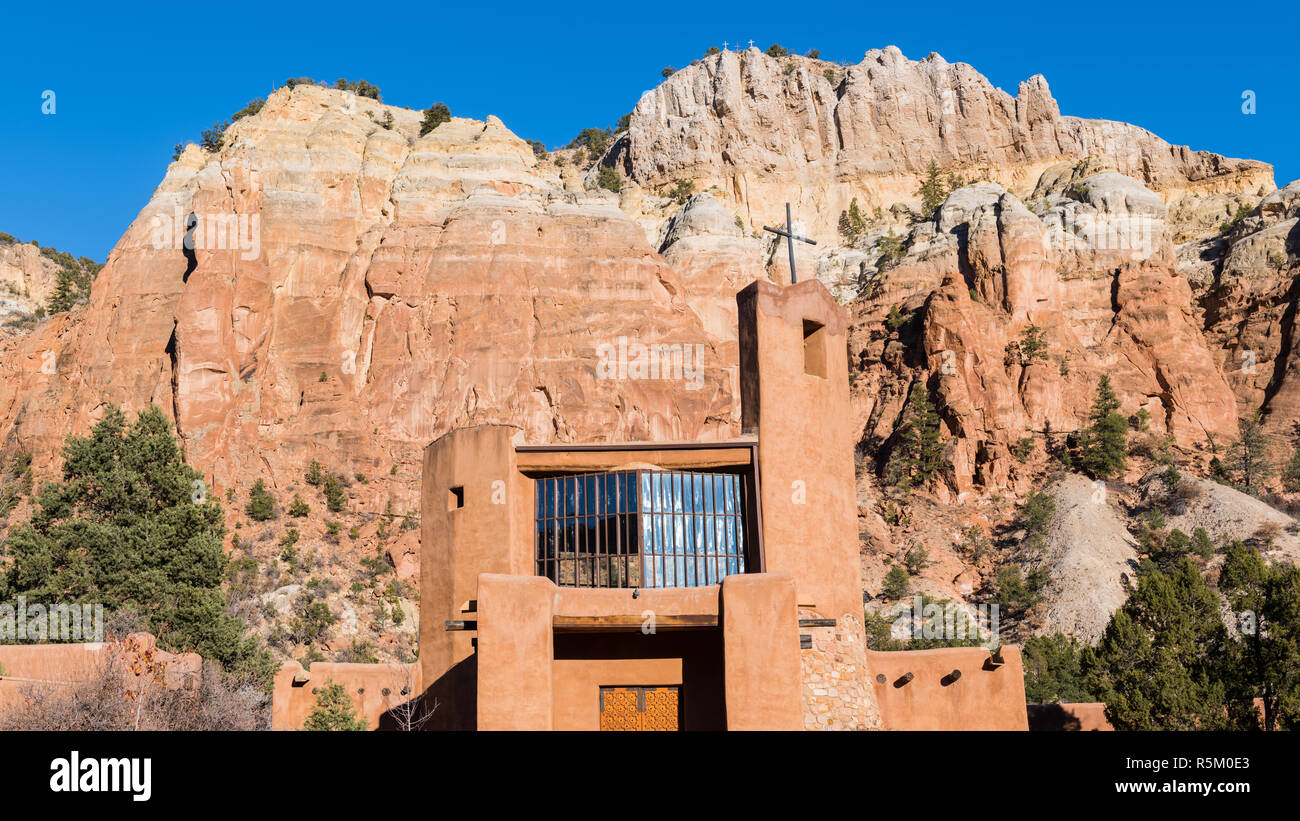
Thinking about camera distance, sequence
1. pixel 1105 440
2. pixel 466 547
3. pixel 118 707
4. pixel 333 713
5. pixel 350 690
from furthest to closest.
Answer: pixel 1105 440 < pixel 350 690 < pixel 466 547 < pixel 333 713 < pixel 118 707

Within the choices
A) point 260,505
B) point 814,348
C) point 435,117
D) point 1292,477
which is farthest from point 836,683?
point 435,117

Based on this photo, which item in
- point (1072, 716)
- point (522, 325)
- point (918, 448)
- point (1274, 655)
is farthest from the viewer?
point (522, 325)

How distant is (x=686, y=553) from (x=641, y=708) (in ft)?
10.8

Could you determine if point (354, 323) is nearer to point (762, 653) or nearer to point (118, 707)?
point (118, 707)

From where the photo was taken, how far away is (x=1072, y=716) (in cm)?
2720

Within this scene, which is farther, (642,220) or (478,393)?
(642,220)

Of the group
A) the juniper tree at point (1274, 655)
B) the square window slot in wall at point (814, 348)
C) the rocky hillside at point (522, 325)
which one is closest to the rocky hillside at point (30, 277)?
the rocky hillside at point (522, 325)

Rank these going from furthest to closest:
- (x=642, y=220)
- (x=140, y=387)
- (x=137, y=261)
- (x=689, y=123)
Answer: (x=689, y=123), (x=642, y=220), (x=137, y=261), (x=140, y=387)

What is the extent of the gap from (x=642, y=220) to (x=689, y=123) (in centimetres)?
1361

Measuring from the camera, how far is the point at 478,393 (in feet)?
209

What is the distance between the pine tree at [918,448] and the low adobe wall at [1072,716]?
1406 inches
